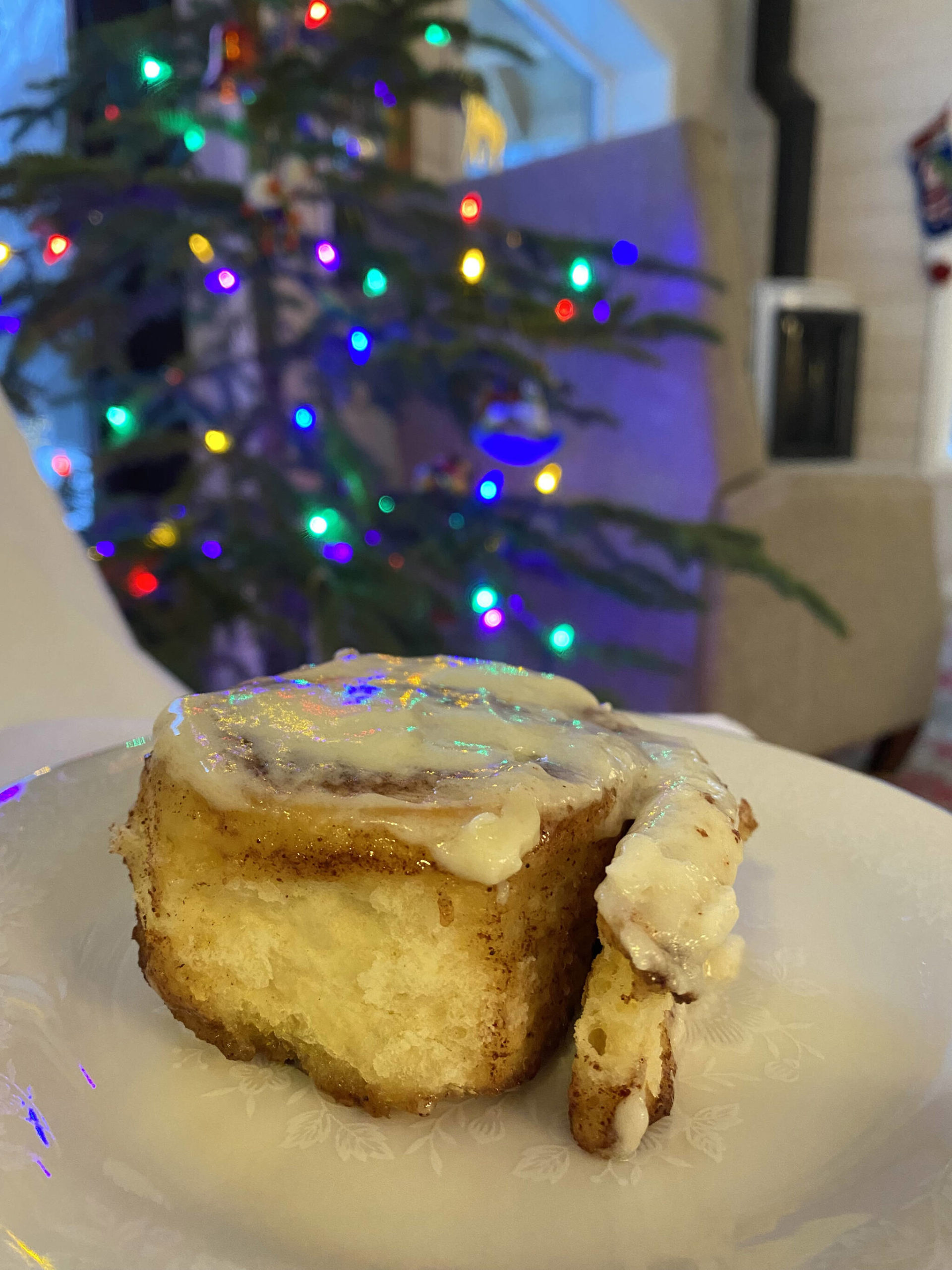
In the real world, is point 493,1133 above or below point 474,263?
below

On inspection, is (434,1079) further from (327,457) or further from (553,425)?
(553,425)

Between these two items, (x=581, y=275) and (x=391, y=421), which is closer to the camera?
(x=581, y=275)

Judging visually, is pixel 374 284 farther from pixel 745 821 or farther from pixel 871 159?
pixel 871 159

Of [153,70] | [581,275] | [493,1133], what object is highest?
[153,70]

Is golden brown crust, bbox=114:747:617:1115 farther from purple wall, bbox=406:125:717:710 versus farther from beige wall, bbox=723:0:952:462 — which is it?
beige wall, bbox=723:0:952:462

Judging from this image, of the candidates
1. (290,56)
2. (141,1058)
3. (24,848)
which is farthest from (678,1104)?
(290,56)

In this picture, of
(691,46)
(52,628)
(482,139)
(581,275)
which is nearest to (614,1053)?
(52,628)

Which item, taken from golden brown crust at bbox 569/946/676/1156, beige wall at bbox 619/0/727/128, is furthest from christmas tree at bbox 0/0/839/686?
beige wall at bbox 619/0/727/128

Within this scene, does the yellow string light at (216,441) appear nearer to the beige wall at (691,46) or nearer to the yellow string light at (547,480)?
the yellow string light at (547,480)

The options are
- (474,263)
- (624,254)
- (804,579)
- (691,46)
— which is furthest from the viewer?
(691,46)
